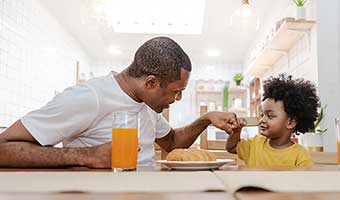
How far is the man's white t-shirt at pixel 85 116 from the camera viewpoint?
115cm

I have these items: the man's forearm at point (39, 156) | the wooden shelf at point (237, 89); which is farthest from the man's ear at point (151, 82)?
the wooden shelf at point (237, 89)

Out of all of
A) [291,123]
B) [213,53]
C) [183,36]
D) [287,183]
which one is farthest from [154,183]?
[213,53]

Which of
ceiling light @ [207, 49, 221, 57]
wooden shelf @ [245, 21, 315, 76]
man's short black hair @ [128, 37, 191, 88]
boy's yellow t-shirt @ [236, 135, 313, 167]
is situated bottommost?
boy's yellow t-shirt @ [236, 135, 313, 167]

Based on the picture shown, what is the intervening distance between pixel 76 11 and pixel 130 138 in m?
3.43

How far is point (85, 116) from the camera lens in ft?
3.98

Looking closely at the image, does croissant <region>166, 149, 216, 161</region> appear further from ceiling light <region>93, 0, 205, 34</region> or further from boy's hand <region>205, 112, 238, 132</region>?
ceiling light <region>93, 0, 205, 34</region>

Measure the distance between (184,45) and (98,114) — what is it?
14.9 feet

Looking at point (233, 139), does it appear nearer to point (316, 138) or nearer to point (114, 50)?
point (316, 138)

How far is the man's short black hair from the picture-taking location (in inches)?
49.7

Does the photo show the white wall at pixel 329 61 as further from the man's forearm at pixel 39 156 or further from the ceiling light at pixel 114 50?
the ceiling light at pixel 114 50

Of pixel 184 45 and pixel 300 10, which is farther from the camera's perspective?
pixel 184 45

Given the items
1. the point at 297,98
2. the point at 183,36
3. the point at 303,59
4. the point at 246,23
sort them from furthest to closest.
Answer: the point at 183,36 → the point at 246,23 → the point at 303,59 → the point at 297,98

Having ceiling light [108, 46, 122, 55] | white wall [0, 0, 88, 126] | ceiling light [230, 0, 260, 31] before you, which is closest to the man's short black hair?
white wall [0, 0, 88, 126]

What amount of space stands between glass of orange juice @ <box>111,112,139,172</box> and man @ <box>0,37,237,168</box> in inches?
1.7
